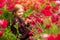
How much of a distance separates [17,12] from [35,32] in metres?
1.44

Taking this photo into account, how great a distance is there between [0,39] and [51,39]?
2.49 meters

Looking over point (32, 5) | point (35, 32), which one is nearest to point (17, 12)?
point (35, 32)

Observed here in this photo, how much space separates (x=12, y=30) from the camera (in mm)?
4051

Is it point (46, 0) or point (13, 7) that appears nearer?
point (13, 7)

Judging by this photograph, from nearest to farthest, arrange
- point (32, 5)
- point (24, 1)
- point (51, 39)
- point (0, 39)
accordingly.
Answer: point (51, 39)
point (0, 39)
point (32, 5)
point (24, 1)

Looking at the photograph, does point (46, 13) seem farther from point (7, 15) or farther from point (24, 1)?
point (24, 1)

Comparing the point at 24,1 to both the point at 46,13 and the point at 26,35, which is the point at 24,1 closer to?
the point at 26,35

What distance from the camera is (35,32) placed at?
267 cm

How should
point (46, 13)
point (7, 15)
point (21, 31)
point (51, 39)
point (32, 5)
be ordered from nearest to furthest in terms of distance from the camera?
1. point (51, 39)
2. point (46, 13)
3. point (21, 31)
4. point (7, 15)
5. point (32, 5)

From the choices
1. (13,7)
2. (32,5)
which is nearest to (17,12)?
(13,7)

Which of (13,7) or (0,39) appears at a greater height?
(13,7)

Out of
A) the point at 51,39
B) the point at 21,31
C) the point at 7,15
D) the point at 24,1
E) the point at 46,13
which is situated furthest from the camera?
the point at 24,1

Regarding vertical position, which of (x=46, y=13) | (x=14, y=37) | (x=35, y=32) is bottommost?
(x=14, y=37)

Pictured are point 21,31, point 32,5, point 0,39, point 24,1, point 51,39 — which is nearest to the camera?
point 51,39
